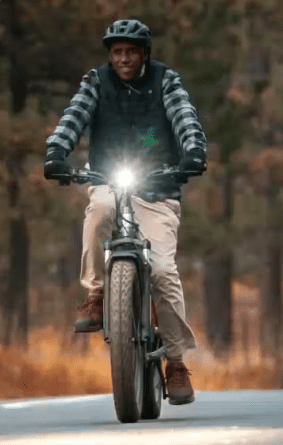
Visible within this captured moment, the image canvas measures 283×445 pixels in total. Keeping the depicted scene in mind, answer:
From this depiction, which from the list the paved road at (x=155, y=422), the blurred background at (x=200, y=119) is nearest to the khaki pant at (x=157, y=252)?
the paved road at (x=155, y=422)

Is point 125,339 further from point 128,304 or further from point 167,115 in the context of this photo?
point 167,115

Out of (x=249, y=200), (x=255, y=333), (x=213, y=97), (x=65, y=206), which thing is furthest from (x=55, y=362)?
(x=255, y=333)

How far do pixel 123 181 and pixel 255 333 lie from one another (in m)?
22.0

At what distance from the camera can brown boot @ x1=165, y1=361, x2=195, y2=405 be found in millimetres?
9375

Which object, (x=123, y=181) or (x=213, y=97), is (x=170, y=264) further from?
(x=213, y=97)

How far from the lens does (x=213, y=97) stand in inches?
767

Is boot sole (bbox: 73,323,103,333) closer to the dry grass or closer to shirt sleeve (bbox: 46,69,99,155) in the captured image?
shirt sleeve (bbox: 46,69,99,155)

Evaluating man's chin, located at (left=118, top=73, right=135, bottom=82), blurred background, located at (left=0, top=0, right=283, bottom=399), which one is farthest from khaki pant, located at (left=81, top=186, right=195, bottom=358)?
blurred background, located at (left=0, top=0, right=283, bottom=399)

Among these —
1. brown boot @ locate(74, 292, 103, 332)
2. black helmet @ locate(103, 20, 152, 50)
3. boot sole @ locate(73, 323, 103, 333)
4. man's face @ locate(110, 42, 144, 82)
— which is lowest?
boot sole @ locate(73, 323, 103, 333)

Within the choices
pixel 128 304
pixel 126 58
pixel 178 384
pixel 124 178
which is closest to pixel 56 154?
pixel 124 178

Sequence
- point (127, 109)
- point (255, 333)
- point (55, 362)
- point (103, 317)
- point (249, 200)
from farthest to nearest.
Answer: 1. point (255, 333)
2. point (249, 200)
3. point (55, 362)
4. point (127, 109)
5. point (103, 317)

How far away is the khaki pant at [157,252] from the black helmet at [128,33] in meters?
0.87

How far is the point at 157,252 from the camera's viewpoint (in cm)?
919

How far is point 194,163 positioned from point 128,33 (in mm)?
894
